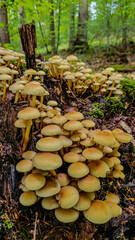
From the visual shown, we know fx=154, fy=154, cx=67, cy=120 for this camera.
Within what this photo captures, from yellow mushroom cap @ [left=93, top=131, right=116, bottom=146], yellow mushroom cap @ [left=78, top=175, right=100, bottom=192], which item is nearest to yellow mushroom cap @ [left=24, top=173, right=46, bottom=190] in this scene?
yellow mushroom cap @ [left=78, top=175, right=100, bottom=192]

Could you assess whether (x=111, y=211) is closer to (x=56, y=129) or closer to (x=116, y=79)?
(x=56, y=129)

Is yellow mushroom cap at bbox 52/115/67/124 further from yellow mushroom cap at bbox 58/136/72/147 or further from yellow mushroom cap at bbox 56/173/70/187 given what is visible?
yellow mushroom cap at bbox 56/173/70/187

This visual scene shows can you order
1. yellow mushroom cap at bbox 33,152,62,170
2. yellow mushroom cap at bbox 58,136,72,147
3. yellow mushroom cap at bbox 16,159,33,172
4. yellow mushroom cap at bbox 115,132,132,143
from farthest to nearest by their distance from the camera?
1. yellow mushroom cap at bbox 115,132,132,143
2. yellow mushroom cap at bbox 58,136,72,147
3. yellow mushroom cap at bbox 16,159,33,172
4. yellow mushroom cap at bbox 33,152,62,170

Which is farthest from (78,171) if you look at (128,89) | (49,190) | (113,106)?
(128,89)

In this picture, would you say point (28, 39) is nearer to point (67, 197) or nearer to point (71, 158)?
point (71, 158)

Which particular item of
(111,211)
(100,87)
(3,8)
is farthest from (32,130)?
(3,8)

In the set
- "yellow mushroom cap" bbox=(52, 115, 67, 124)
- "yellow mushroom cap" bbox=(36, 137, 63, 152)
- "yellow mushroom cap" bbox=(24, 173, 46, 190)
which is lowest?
"yellow mushroom cap" bbox=(24, 173, 46, 190)
